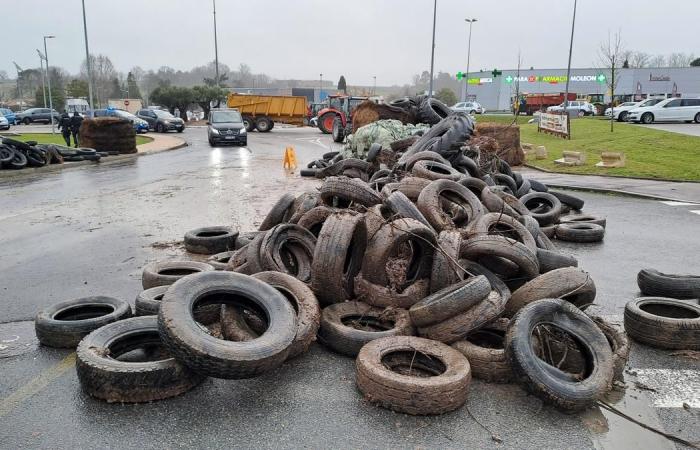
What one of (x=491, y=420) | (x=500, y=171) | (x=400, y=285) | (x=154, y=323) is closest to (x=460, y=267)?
(x=400, y=285)

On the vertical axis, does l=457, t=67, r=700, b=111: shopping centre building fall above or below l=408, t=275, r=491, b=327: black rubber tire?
above

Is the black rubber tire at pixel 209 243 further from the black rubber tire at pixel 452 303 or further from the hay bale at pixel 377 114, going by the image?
the hay bale at pixel 377 114

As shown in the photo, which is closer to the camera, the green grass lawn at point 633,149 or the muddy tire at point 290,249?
the muddy tire at point 290,249

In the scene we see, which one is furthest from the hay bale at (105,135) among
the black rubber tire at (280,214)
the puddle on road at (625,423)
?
the puddle on road at (625,423)

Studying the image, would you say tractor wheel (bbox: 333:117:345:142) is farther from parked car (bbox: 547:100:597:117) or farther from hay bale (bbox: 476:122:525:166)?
parked car (bbox: 547:100:597:117)

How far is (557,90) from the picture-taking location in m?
83.4

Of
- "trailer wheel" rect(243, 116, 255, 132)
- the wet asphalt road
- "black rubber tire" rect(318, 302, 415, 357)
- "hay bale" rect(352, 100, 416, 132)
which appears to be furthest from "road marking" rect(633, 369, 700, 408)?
"trailer wheel" rect(243, 116, 255, 132)

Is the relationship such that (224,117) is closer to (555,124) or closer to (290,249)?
(555,124)

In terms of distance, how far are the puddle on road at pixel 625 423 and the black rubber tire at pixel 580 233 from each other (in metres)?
5.53

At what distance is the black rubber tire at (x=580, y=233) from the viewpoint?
9.66 meters

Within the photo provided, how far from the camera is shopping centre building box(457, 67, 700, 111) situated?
71.9 metres

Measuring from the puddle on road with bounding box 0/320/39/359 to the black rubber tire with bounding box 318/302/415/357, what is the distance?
2888 millimetres

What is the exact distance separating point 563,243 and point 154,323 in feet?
24.9

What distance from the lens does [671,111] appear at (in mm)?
37562
